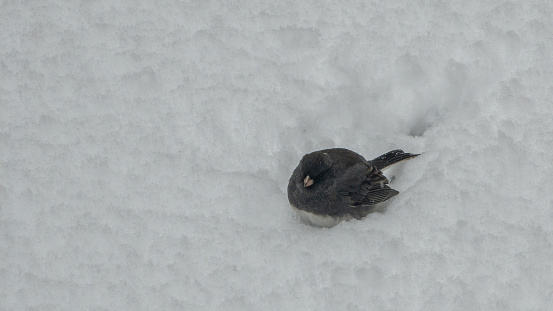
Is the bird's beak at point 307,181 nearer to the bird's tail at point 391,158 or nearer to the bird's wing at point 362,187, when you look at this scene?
the bird's wing at point 362,187

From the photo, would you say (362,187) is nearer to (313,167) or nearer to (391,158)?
(391,158)

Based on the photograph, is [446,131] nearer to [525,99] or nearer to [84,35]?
[525,99]

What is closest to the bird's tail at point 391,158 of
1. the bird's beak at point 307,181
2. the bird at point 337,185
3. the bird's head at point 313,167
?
the bird at point 337,185

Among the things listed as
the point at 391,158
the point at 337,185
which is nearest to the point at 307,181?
the point at 337,185

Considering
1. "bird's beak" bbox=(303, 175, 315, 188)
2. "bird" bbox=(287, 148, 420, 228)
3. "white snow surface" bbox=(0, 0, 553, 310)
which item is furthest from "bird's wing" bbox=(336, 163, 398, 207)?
"bird's beak" bbox=(303, 175, 315, 188)

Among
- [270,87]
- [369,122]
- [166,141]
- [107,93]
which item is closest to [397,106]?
[369,122]

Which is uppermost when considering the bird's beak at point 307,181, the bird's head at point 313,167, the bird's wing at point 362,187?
the bird's head at point 313,167

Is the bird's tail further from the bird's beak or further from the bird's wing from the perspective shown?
the bird's beak
